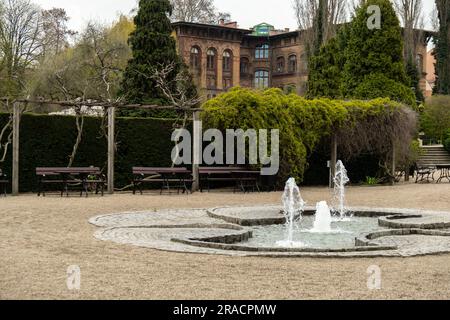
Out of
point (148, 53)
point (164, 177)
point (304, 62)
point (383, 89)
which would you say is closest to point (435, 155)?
point (383, 89)

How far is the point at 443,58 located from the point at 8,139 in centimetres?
4392

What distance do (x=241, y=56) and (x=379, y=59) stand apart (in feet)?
117

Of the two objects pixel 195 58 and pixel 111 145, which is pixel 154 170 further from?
pixel 195 58

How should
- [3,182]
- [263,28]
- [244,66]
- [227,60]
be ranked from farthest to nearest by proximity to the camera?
[263,28] → [244,66] → [227,60] → [3,182]

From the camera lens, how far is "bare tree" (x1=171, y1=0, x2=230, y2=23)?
5841 centimetres

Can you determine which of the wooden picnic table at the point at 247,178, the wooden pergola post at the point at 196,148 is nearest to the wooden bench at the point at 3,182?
the wooden pergola post at the point at 196,148

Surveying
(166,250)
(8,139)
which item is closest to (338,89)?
(8,139)

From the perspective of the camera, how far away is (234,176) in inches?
874

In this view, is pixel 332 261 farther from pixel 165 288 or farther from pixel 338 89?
pixel 338 89

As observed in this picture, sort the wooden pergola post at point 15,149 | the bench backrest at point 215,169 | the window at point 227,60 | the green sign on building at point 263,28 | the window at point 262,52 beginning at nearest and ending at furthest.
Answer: the wooden pergola post at point 15,149
the bench backrest at point 215,169
the window at point 227,60
the window at point 262,52
the green sign on building at point 263,28

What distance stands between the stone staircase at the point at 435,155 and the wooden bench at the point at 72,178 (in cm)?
2267

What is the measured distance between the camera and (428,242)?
10.3 meters

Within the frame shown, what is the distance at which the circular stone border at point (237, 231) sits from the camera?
917 centimetres

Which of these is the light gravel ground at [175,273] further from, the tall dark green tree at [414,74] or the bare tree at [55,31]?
the tall dark green tree at [414,74]
